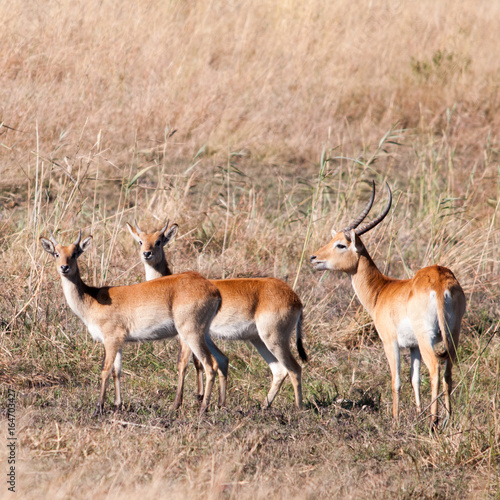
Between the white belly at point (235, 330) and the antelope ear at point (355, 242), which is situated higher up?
the antelope ear at point (355, 242)

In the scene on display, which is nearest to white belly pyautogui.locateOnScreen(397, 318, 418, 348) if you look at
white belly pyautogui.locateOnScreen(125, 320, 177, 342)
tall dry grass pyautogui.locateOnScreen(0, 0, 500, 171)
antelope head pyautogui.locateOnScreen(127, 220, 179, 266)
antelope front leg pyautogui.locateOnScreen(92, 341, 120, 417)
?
white belly pyautogui.locateOnScreen(125, 320, 177, 342)

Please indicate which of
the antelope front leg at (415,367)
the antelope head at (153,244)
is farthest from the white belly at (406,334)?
the antelope head at (153,244)

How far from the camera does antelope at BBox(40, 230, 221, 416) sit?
5496 millimetres

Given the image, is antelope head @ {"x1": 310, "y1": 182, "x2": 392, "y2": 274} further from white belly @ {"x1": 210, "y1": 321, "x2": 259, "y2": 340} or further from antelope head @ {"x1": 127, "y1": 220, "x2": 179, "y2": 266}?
antelope head @ {"x1": 127, "y1": 220, "x2": 179, "y2": 266}

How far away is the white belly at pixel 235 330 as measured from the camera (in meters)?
5.74

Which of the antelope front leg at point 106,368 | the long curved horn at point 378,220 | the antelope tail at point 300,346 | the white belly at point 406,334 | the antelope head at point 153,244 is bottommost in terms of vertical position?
the antelope front leg at point 106,368

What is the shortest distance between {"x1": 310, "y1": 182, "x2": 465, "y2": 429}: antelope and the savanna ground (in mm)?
219

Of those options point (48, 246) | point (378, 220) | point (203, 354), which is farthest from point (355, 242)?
point (48, 246)

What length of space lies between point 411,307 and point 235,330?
4.32ft

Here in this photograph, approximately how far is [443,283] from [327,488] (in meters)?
1.70

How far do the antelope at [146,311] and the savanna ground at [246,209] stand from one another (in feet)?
1.40

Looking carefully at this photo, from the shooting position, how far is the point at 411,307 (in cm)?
541

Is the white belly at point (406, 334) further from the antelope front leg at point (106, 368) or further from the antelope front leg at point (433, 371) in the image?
the antelope front leg at point (106, 368)

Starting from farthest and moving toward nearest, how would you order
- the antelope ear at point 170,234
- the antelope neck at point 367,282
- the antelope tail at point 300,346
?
the antelope ear at point 170,234
the antelope neck at point 367,282
the antelope tail at point 300,346
